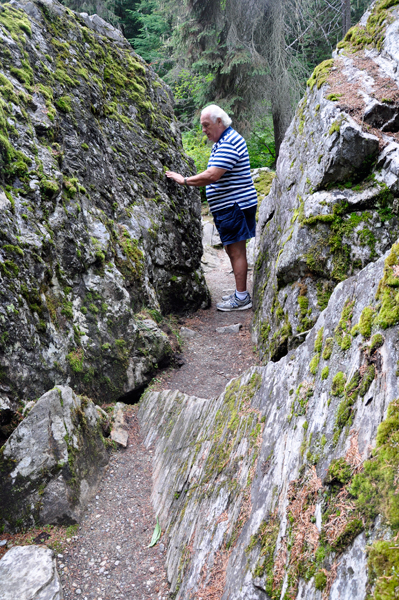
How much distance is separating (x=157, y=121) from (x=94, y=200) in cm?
330

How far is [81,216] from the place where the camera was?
5.19 metres

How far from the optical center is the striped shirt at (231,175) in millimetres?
6227

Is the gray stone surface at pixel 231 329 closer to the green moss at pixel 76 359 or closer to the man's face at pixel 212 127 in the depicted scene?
the green moss at pixel 76 359

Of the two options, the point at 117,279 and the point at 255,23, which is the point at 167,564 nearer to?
the point at 117,279

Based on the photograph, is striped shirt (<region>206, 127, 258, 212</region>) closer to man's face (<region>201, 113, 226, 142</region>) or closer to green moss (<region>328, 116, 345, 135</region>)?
man's face (<region>201, 113, 226, 142</region>)

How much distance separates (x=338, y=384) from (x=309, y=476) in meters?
0.46

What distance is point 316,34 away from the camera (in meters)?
19.5

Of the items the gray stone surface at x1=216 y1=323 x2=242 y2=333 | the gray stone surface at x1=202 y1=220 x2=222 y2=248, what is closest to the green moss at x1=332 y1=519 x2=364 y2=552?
the gray stone surface at x1=216 y1=323 x2=242 y2=333

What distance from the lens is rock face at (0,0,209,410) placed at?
159 inches

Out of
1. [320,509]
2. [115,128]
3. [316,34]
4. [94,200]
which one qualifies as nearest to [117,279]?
[94,200]

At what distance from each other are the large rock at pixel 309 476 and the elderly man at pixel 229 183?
Answer: 4.08m

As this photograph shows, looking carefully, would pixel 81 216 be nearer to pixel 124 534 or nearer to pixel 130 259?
pixel 130 259

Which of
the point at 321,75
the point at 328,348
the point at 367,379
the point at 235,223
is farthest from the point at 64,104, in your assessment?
the point at 367,379

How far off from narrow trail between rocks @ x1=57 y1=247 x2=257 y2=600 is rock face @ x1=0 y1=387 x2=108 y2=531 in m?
0.18
